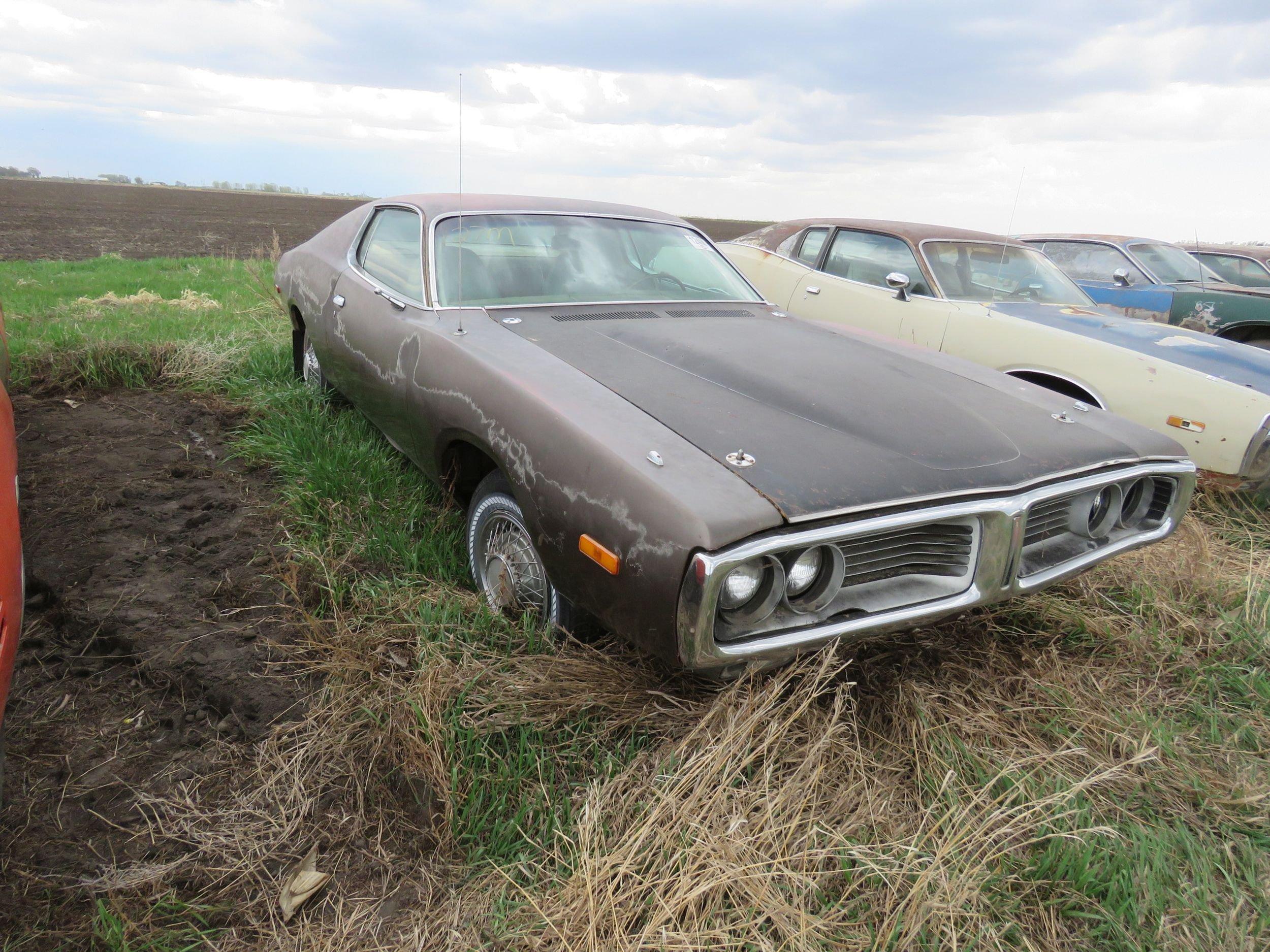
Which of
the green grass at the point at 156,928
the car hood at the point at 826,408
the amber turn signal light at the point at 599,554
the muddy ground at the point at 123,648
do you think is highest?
the car hood at the point at 826,408

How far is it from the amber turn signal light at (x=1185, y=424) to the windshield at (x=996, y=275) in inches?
57.7

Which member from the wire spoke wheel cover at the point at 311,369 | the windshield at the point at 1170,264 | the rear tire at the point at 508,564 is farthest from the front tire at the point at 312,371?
the windshield at the point at 1170,264

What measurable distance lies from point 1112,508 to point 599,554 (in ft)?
5.43

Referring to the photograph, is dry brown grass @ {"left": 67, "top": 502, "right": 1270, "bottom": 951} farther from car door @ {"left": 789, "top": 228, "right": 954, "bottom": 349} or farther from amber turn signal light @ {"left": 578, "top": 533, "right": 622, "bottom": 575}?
car door @ {"left": 789, "top": 228, "right": 954, "bottom": 349}

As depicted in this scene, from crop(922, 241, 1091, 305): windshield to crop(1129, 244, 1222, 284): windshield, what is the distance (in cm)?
258

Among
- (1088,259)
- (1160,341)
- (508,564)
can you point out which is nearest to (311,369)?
(508,564)

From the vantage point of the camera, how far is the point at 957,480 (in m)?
2.01

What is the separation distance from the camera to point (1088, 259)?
7.23m

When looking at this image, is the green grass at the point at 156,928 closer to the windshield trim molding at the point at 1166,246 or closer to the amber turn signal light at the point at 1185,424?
the amber turn signal light at the point at 1185,424

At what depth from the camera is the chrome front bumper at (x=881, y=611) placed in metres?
1.68

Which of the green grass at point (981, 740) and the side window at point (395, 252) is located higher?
the side window at point (395, 252)

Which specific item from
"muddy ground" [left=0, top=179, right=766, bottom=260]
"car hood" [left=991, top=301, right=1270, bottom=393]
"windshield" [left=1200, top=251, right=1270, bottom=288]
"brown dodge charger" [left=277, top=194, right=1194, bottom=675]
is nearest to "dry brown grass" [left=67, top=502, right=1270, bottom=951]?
"brown dodge charger" [left=277, top=194, right=1194, bottom=675]

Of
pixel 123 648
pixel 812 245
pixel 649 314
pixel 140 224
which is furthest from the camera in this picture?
pixel 140 224

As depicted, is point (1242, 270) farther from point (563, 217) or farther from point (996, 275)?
point (563, 217)
